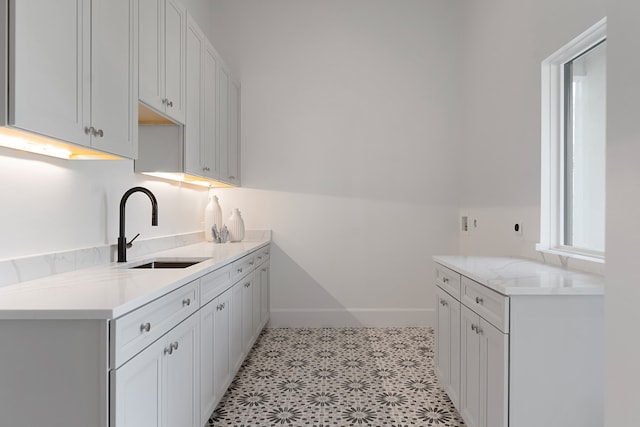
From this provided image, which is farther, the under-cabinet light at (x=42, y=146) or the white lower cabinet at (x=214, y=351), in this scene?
the white lower cabinet at (x=214, y=351)

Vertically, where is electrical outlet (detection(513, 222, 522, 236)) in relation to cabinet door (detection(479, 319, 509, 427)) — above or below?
above

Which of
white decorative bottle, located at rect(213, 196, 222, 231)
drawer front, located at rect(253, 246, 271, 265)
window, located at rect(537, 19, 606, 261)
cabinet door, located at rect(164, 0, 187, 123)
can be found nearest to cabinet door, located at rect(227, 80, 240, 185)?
white decorative bottle, located at rect(213, 196, 222, 231)

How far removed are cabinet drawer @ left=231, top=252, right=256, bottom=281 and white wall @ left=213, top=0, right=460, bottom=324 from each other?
3.03 ft

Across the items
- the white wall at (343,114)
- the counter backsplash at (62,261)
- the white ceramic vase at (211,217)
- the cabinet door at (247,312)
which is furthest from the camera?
the white wall at (343,114)

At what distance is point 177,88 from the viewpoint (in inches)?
99.2

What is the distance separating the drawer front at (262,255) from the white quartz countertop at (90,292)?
138cm

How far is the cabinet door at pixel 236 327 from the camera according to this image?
266cm

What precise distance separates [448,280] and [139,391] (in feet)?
5.74

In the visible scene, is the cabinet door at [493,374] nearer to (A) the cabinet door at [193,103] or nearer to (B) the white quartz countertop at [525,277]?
(B) the white quartz countertop at [525,277]

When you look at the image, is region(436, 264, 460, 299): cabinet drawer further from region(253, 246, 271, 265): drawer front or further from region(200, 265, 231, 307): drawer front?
region(253, 246, 271, 265): drawer front

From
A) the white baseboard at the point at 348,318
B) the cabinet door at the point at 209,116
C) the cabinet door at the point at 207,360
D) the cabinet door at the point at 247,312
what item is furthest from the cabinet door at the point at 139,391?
the white baseboard at the point at 348,318

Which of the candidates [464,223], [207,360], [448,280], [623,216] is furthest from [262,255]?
[623,216]

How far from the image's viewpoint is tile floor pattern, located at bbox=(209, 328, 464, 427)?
A: 2.38 meters

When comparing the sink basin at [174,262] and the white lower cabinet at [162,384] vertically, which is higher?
the sink basin at [174,262]
